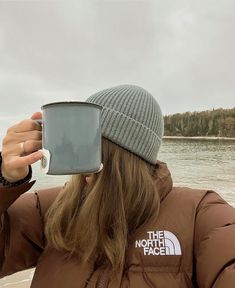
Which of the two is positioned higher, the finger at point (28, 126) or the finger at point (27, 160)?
the finger at point (28, 126)

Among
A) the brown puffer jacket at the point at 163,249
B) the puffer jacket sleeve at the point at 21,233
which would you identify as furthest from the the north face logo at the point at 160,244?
the puffer jacket sleeve at the point at 21,233

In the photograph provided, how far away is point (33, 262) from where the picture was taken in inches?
63.9

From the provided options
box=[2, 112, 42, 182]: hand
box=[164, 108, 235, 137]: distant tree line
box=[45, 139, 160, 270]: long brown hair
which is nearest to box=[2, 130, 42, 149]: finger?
box=[2, 112, 42, 182]: hand

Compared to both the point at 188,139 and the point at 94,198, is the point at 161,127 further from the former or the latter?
the point at 188,139

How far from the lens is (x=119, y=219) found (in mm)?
1492

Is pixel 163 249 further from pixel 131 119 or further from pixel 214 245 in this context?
pixel 131 119

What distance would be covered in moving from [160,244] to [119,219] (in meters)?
0.19

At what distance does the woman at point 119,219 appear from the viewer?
1333 mm

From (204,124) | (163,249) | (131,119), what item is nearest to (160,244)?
(163,249)

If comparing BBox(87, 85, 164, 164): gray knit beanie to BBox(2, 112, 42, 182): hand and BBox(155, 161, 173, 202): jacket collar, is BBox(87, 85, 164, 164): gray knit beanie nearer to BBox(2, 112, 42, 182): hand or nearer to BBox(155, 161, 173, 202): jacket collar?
BBox(155, 161, 173, 202): jacket collar

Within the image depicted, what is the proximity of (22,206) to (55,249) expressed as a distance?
0.22m

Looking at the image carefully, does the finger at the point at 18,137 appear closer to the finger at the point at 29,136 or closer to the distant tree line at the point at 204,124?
the finger at the point at 29,136

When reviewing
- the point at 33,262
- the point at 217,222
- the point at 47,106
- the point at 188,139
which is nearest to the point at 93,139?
the point at 47,106

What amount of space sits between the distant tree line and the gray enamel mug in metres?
33.7
